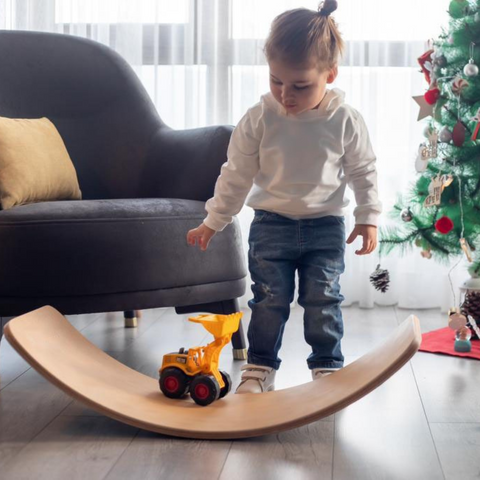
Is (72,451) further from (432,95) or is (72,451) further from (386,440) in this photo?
(432,95)

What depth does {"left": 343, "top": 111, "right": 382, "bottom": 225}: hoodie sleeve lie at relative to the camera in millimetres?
1608

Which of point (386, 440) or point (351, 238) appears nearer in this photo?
point (386, 440)

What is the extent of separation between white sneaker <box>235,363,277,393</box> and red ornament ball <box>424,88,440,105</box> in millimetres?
986

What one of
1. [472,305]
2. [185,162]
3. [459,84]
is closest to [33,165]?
[185,162]

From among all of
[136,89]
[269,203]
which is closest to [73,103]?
[136,89]

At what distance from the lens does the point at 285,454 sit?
4.21 ft

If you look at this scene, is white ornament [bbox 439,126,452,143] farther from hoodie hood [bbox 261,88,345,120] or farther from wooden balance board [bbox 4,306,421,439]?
wooden balance board [bbox 4,306,421,439]

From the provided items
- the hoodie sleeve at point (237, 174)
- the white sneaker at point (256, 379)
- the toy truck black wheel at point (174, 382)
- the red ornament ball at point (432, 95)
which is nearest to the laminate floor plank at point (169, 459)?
the toy truck black wheel at point (174, 382)

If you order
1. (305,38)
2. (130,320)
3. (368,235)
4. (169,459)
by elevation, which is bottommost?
(130,320)

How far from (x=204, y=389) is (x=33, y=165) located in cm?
86

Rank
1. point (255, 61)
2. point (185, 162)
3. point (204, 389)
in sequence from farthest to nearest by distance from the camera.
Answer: point (255, 61) → point (185, 162) → point (204, 389)

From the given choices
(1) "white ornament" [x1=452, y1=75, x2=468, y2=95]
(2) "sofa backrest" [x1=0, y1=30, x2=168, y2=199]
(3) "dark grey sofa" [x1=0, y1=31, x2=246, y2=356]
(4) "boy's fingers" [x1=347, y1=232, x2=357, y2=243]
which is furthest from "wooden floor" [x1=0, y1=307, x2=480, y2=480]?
(1) "white ornament" [x1=452, y1=75, x2=468, y2=95]

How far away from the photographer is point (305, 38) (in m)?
1.46

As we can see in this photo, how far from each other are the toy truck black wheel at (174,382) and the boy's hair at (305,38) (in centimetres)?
60
